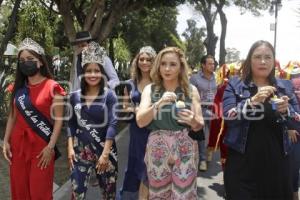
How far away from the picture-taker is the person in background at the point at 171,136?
12.3 feet

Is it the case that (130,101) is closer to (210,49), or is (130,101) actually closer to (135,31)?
(210,49)

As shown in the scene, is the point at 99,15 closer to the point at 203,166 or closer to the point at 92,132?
the point at 203,166

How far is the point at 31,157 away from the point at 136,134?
1.20m

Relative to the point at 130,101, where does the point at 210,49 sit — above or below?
above

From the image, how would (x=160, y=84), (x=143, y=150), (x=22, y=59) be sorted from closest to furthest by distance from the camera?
(x=160, y=84)
(x=22, y=59)
(x=143, y=150)

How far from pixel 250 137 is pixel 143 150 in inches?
63.0

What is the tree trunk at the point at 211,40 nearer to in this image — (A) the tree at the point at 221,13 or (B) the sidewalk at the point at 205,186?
(A) the tree at the point at 221,13

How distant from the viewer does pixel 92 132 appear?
4383 millimetres

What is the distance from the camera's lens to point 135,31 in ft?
121

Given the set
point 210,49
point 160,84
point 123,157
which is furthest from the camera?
point 210,49

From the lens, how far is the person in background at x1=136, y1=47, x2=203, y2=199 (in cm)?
375

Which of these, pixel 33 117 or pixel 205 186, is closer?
pixel 33 117

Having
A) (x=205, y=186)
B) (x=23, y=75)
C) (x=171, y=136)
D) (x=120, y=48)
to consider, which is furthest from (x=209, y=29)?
(x=171, y=136)

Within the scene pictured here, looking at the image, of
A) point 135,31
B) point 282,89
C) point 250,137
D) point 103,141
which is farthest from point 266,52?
point 135,31
